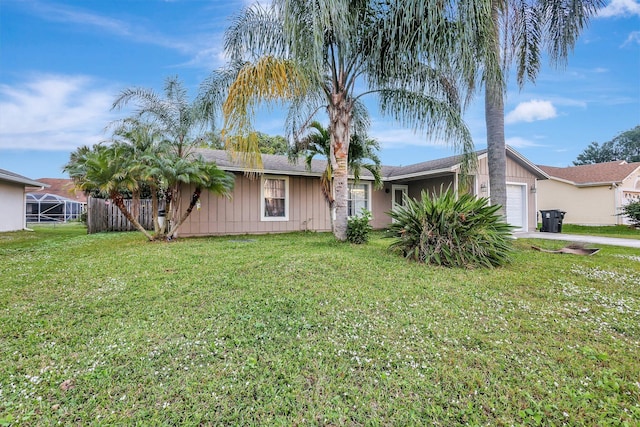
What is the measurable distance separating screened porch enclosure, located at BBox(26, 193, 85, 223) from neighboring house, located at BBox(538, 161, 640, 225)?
117 feet

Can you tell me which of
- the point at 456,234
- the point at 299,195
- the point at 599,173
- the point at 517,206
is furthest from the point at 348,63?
the point at 599,173

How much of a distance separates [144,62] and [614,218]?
1001 inches

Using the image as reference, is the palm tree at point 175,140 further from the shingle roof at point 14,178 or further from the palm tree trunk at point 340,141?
the shingle roof at point 14,178

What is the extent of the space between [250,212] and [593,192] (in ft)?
67.6

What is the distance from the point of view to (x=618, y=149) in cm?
3669

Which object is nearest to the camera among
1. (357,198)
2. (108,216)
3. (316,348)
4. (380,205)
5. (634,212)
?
(316,348)

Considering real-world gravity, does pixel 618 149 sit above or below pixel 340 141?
above

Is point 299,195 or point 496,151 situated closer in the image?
point 496,151

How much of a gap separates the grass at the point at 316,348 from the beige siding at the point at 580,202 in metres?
17.7

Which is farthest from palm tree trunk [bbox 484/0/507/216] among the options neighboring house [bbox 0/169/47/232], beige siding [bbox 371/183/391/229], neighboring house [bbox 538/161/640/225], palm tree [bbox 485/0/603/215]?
neighboring house [bbox 0/169/47/232]

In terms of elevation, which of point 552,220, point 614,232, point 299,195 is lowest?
point 614,232

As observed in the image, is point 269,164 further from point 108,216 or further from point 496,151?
point 108,216

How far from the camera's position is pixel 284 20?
6051mm

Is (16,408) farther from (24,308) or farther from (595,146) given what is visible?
(595,146)
